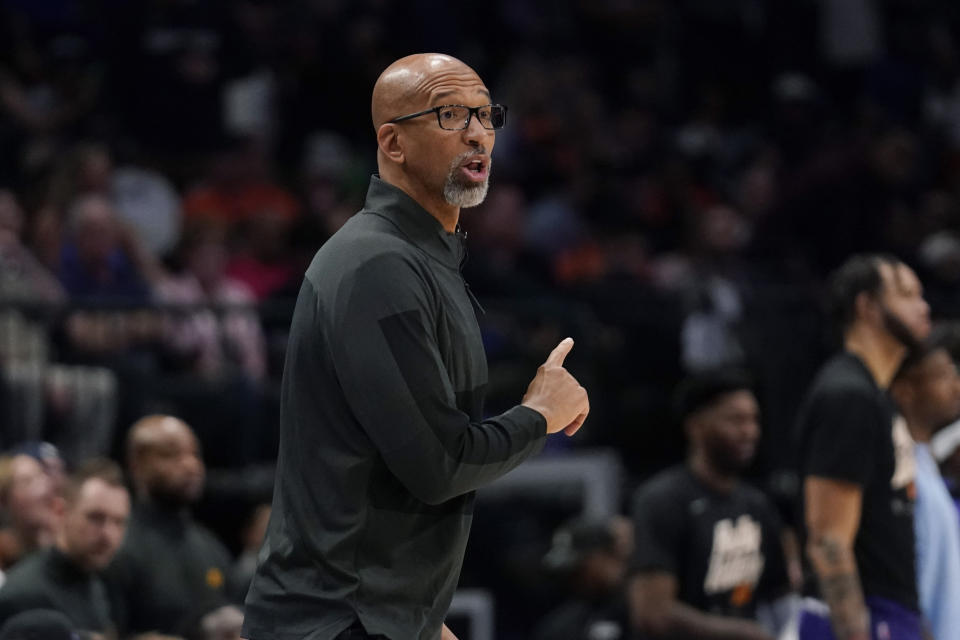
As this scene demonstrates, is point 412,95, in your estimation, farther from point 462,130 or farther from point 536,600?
point 536,600

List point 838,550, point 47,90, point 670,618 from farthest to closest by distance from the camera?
point 47,90
point 670,618
point 838,550

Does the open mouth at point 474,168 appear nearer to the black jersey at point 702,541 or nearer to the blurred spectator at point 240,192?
the black jersey at point 702,541

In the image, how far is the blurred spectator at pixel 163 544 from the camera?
6.72 m

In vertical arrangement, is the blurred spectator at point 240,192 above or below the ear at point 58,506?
above

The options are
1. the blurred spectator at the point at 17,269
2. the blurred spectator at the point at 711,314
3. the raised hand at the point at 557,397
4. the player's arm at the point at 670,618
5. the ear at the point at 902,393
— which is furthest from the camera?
the blurred spectator at the point at 711,314

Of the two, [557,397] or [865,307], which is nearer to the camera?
[557,397]

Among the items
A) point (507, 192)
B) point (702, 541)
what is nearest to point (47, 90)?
point (507, 192)

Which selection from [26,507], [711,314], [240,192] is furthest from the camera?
[240,192]

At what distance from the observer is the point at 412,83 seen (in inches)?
127

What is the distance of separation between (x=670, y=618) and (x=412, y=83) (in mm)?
3353

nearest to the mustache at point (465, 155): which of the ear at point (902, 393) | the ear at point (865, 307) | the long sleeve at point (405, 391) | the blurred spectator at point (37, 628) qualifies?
the long sleeve at point (405, 391)

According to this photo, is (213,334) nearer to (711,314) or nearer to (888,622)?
(711,314)

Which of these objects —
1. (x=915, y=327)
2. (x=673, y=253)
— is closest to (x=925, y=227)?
(x=673, y=253)

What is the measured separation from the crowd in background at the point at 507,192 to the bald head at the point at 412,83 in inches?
189
